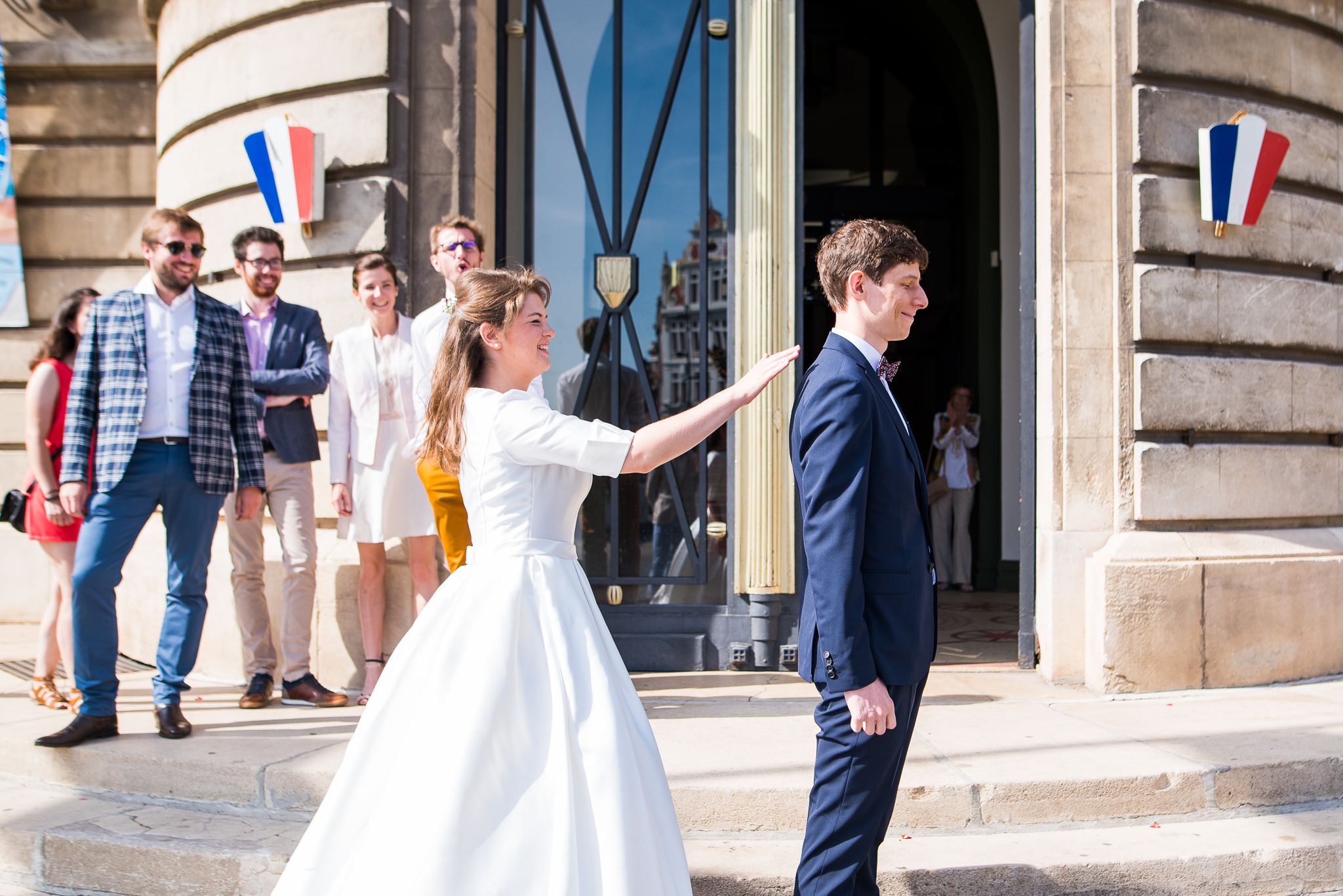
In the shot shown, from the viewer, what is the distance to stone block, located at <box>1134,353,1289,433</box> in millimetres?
5445

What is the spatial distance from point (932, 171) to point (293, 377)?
7.82 meters

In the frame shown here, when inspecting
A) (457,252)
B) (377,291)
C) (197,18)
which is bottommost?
(377,291)

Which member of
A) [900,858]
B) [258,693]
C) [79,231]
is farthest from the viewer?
[79,231]

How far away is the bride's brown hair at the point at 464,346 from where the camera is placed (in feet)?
8.67

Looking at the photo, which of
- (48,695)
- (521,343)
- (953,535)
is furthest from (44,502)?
(953,535)

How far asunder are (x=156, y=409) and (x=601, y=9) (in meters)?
3.37

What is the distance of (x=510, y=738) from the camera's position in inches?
93.0

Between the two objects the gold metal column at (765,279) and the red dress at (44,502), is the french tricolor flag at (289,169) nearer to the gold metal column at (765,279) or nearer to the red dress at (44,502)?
the red dress at (44,502)

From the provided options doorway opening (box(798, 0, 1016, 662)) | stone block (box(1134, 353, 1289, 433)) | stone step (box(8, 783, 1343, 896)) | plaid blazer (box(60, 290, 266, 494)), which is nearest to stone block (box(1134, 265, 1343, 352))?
stone block (box(1134, 353, 1289, 433))

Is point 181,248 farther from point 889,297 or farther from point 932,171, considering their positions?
point 932,171

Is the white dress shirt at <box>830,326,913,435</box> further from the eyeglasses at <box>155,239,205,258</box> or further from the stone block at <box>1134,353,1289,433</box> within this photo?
the stone block at <box>1134,353,1289,433</box>

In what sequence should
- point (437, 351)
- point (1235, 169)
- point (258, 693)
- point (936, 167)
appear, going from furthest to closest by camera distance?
point (936, 167), point (1235, 169), point (258, 693), point (437, 351)

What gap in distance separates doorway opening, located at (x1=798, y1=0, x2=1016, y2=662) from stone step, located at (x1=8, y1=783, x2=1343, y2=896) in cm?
543

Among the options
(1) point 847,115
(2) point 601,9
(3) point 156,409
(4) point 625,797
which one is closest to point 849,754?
(4) point 625,797
